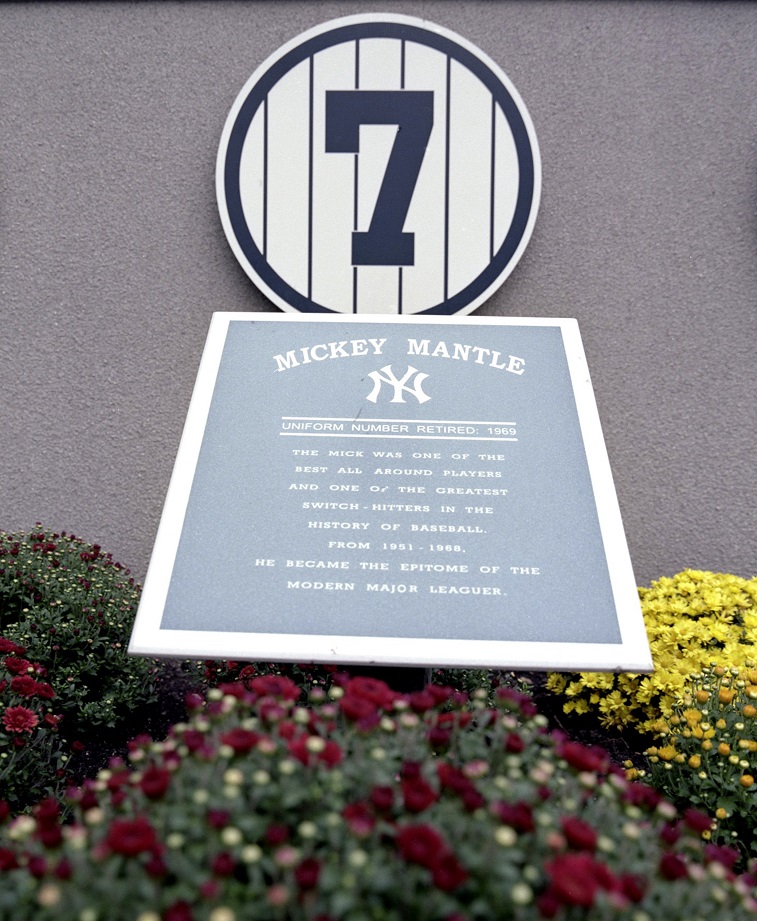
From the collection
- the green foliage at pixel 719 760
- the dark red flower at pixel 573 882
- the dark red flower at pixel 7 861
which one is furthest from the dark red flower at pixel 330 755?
the green foliage at pixel 719 760

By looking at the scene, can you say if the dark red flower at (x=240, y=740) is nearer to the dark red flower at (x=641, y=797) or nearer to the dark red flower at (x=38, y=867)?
the dark red flower at (x=38, y=867)

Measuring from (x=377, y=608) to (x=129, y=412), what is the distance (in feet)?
8.64

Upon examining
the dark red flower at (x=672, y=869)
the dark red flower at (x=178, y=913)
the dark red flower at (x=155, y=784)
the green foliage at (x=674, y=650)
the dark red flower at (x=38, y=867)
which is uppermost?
the dark red flower at (x=155, y=784)

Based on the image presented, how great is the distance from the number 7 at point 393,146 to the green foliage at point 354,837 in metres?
2.92

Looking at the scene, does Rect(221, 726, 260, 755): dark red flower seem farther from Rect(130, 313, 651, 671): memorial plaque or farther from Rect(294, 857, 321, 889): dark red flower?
Rect(130, 313, 651, 671): memorial plaque

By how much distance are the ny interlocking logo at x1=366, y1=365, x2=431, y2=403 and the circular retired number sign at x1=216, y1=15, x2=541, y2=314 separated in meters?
1.37

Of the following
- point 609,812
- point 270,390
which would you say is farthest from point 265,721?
point 270,390

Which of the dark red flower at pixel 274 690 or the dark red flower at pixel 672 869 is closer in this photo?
the dark red flower at pixel 672 869

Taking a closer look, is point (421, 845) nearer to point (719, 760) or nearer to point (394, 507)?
point (394, 507)

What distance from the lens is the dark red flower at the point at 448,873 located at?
3.04 feet

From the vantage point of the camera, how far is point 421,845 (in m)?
0.95

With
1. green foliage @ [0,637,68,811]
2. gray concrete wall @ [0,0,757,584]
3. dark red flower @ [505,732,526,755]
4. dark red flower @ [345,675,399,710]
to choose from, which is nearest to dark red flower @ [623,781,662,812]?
dark red flower @ [505,732,526,755]

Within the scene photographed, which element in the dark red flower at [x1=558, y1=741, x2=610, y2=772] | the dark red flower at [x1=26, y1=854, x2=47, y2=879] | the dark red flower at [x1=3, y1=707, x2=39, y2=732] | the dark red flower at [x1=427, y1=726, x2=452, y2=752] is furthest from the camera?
the dark red flower at [x1=3, y1=707, x2=39, y2=732]

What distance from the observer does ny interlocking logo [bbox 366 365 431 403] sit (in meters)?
2.48
